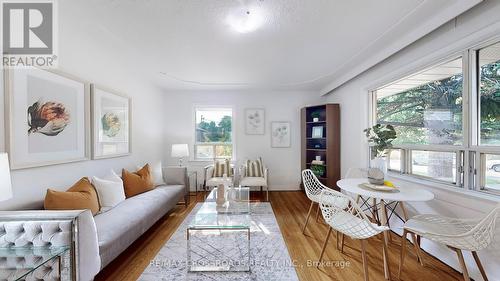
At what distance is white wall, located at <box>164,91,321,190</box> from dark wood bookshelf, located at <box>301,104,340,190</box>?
0.93ft

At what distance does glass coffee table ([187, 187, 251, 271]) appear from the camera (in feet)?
6.37

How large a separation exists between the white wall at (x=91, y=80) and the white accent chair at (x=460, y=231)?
3.29m

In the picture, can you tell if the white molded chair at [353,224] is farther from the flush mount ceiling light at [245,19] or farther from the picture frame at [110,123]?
the picture frame at [110,123]

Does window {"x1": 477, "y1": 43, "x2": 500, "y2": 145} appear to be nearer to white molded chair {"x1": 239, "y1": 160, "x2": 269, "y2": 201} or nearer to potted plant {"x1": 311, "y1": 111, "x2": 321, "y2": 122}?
potted plant {"x1": 311, "y1": 111, "x2": 321, "y2": 122}

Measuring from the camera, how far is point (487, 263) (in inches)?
64.2

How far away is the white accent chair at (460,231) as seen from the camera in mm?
1362

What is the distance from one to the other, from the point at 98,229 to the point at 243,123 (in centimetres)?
345

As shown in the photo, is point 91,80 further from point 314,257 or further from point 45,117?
point 314,257

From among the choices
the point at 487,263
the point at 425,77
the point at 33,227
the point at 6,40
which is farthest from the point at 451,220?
the point at 6,40

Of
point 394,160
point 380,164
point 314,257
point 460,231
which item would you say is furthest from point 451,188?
point 314,257

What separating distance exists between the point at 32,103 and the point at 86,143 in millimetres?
718

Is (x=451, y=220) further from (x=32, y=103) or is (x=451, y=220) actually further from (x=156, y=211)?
(x=32, y=103)

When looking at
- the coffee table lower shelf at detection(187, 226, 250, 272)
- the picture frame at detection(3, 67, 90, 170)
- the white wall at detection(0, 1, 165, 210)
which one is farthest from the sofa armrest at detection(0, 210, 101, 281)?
the coffee table lower shelf at detection(187, 226, 250, 272)

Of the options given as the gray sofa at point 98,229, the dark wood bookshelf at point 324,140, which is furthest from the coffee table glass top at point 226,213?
the dark wood bookshelf at point 324,140
